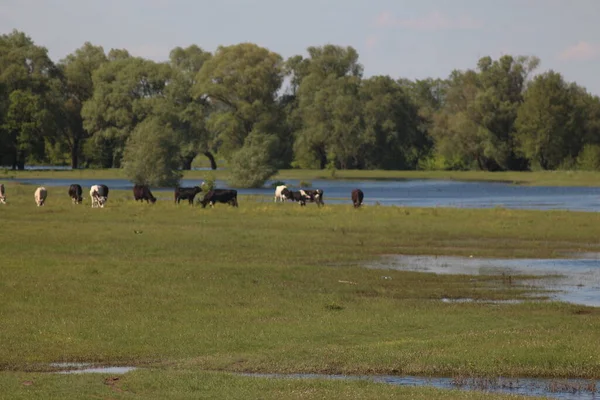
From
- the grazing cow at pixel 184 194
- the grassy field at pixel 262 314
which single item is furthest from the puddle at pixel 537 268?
the grazing cow at pixel 184 194

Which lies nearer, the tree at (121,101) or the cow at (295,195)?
the cow at (295,195)

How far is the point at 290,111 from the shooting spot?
13000cm

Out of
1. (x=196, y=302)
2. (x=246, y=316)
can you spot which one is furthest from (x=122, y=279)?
(x=246, y=316)

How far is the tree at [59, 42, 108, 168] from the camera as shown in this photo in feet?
424

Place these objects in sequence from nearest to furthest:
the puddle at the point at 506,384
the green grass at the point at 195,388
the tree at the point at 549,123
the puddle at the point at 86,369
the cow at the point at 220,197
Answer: the green grass at the point at 195,388 → the puddle at the point at 506,384 → the puddle at the point at 86,369 → the cow at the point at 220,197 → the tree at the point at 549,123

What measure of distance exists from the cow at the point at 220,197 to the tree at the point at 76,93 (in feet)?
242

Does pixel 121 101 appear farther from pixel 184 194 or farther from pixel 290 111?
pixel 184 194

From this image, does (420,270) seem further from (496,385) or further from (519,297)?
(496,385)

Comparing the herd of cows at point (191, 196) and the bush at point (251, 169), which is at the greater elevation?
the bush at point (251, 169)

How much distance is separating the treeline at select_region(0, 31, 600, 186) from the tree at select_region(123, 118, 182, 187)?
2817 cm

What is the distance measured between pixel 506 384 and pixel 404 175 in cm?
10644

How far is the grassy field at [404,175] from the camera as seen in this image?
102812 mm

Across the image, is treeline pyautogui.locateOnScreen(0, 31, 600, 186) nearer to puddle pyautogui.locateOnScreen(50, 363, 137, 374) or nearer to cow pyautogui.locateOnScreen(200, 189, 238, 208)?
cow pyautogui.locateOnScreen(200, 189, 238, 208)

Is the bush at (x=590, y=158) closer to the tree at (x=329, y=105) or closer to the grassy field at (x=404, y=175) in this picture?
the grassy field at (x=404, y=175)
